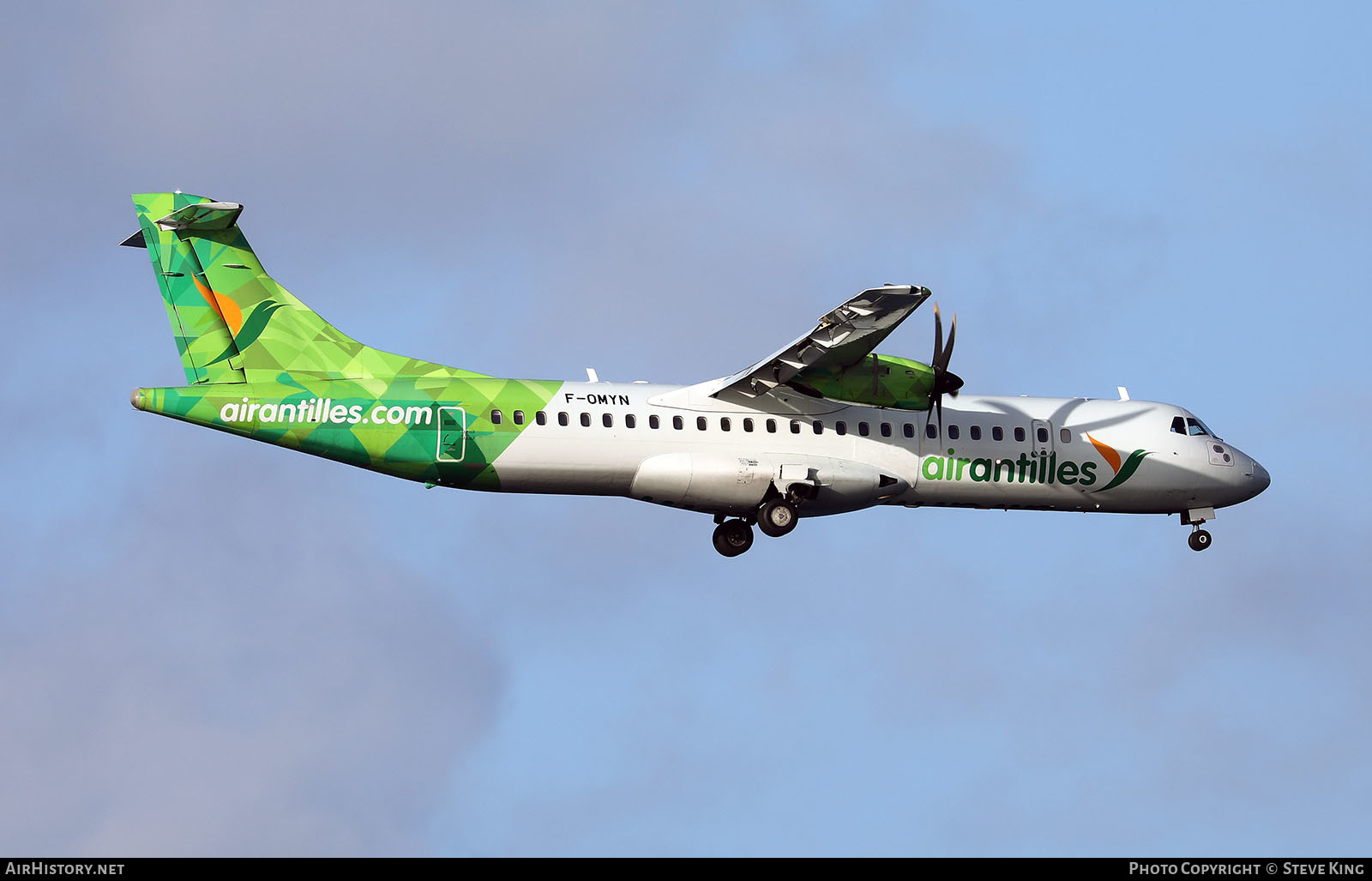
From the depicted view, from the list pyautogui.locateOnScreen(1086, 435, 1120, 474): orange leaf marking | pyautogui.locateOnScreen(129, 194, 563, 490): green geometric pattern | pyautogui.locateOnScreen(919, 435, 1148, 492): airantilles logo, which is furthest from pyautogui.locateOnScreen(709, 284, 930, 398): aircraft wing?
pyautogui.locateOnScreen(1086, 435, 1120, 474): orange leaf marking

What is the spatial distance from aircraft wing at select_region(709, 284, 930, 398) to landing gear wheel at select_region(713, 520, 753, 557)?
302 cm

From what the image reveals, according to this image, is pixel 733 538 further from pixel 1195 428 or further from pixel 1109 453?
pixel 1195 428

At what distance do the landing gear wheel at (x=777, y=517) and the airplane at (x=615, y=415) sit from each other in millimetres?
32

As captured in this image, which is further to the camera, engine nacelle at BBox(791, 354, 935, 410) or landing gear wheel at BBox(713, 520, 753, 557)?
landing gear wheel at BBox(713, 520, 753, 557)

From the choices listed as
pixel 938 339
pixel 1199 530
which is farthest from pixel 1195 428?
pixel 938 339

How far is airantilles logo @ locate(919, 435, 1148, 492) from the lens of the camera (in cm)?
3806

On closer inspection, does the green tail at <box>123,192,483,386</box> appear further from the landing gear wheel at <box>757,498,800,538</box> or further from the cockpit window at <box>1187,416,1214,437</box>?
the cockpit window at <box>1187,416,1214,437</box>

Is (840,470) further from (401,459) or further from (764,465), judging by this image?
(401,459)

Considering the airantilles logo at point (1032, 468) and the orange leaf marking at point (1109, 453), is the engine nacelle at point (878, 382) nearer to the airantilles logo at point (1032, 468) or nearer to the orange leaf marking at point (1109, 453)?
the airantilles logo at point (1032, 468)

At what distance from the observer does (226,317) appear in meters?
36.0

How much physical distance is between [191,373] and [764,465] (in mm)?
10644

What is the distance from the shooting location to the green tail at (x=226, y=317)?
117 ft

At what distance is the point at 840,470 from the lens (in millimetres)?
36875
